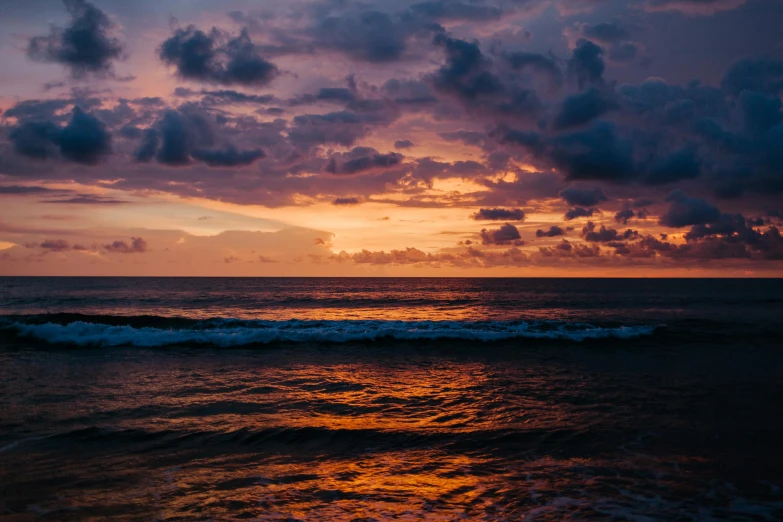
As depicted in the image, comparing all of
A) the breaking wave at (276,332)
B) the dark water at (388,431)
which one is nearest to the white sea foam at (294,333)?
the breaking wave at (276,332)

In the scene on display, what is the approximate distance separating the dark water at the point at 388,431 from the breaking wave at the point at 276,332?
0.78 meters

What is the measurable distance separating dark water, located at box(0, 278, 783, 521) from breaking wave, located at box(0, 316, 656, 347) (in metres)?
0.78

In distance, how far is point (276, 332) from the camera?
27.1m

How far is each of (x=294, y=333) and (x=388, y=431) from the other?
1682cm

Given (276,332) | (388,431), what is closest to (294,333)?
(276,332)

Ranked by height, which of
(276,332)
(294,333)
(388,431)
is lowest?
(388,431)

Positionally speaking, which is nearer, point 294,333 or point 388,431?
point 388,431

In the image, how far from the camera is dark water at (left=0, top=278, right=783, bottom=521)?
7914mm

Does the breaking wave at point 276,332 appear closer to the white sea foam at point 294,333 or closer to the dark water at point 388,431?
the white sea foam at point 294,333

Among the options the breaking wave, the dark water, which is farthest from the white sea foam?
the dark water

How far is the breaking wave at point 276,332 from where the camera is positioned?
25703 mm

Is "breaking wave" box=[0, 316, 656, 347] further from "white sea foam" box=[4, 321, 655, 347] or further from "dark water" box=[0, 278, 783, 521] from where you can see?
"dark water" box=[0, 278, 783, 521]

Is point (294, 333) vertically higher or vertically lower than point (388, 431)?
higher

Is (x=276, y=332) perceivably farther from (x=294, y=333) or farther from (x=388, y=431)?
(x=388, y=431)
